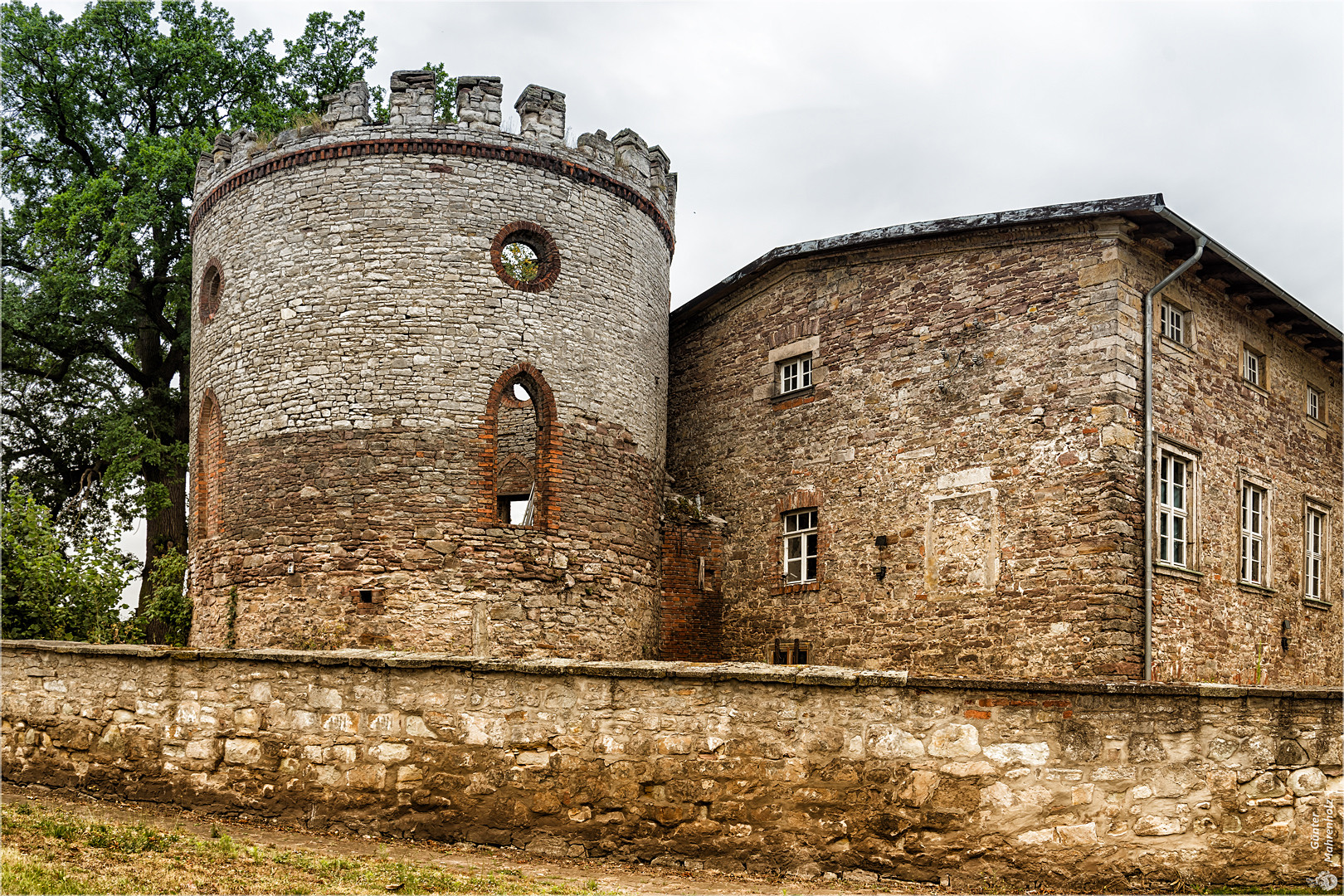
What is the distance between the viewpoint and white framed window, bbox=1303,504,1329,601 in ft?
54.8

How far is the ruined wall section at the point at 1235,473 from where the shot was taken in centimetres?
1358

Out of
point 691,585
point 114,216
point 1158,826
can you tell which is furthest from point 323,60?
point 1158,826

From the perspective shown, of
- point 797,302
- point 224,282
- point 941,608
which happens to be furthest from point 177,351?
point 941,608

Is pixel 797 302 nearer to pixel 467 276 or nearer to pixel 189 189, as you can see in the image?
pixel 467 276

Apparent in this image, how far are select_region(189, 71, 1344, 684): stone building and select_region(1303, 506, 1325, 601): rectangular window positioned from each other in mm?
179

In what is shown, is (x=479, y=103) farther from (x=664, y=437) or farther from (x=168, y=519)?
(x=168, y=519)

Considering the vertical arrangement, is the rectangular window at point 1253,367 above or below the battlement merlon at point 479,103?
below

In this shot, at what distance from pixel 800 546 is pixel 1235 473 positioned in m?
5.67

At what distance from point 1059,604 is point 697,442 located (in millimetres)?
6477

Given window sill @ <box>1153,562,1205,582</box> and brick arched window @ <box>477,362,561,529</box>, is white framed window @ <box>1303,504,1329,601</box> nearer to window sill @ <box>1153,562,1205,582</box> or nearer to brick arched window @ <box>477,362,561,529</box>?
window sill @ <box>1153,562,1205,582</box>

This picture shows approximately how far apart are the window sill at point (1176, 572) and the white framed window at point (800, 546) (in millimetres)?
4418

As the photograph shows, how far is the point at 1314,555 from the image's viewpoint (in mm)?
17031

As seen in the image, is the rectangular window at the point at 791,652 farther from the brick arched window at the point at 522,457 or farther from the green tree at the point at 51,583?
the green tree at the point at 51,583

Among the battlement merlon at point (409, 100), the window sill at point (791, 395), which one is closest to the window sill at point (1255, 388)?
the window sill at point (791, 395)
